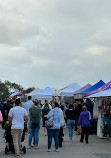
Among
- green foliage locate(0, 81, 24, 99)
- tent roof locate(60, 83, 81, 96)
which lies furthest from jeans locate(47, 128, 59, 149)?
green foliage locate(0, 81, 24, 99)

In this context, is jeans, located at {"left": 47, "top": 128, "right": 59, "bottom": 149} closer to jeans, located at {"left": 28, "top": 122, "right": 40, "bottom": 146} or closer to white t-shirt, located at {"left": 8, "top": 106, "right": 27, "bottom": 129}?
jeans, located at {"left": 28, "top": 122, "right": 40, "bottom": 146}

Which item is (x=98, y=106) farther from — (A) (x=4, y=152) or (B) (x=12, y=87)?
→ (B) (x=12, y=87)

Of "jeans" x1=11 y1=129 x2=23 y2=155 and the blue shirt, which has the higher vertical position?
the blue shirt

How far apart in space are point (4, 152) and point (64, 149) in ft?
7.79

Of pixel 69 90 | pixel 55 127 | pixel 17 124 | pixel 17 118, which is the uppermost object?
pixel 69 90

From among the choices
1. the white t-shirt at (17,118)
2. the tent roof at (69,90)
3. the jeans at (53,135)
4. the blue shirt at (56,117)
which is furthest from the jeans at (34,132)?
the tent roof at (69,90)

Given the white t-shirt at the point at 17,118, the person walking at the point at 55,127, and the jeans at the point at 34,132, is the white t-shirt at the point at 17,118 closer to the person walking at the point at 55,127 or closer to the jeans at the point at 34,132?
the person walking at the point at 55,127

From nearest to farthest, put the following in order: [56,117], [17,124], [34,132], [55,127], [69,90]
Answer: [17,124] → [55,127] → [56,117] → [34,132] → [69,90]

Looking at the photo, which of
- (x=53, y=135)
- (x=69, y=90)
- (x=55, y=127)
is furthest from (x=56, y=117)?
(x=69, y=90)

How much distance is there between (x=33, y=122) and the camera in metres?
10.5

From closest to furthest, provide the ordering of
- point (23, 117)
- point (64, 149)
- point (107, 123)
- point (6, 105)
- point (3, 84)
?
point (23, 117)
point (64, 149)
point (107, 123)
point (6, 105)
point (3, 84)

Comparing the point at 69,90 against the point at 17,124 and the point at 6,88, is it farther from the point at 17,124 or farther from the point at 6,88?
the point at 6,88

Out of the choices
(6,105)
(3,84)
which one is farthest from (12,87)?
(6,105)

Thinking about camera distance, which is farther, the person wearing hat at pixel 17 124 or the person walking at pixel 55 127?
the person walking at pixel 55 127
